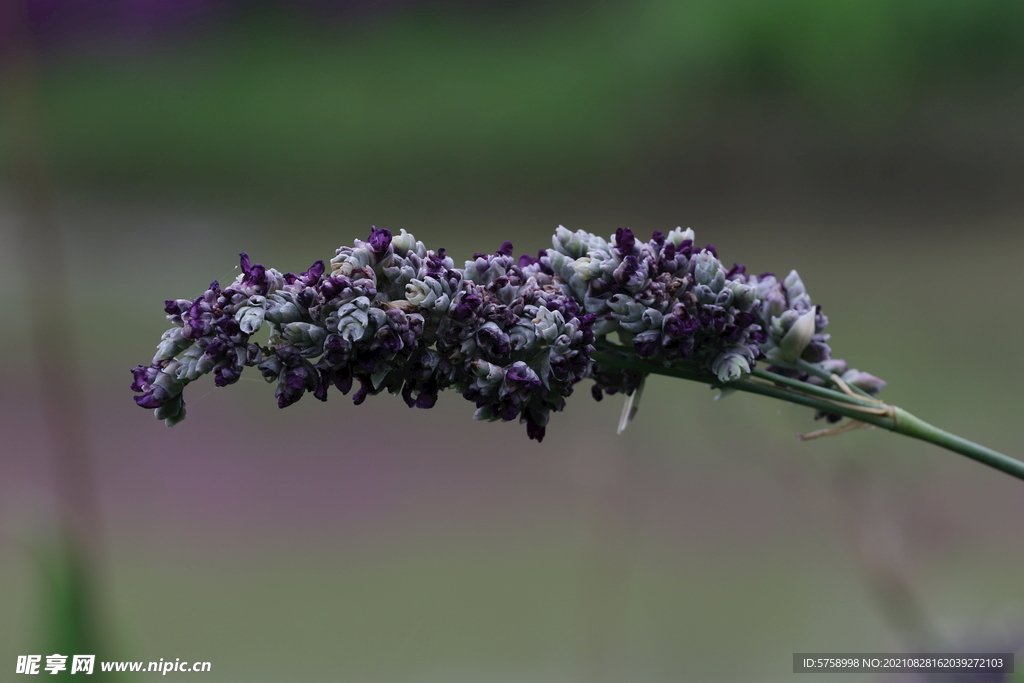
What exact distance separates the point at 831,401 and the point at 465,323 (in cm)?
27

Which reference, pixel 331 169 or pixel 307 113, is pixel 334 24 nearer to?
pixel 307 113

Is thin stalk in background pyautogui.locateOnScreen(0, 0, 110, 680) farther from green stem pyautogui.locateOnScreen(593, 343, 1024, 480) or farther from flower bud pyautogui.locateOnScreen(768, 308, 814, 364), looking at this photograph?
flower bud pyautogui.locateOnScreen(768, 308, 814, 364)

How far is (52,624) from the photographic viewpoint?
399mm

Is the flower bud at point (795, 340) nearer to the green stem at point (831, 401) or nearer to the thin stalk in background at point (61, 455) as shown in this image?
the green stem at point (831, 401)

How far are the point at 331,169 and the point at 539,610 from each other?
1729mm

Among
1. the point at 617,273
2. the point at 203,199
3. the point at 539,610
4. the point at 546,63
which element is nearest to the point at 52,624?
the point at 617,273

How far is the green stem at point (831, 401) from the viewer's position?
48 cm

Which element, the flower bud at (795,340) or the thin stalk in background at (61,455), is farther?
the flower bud at (795,340)

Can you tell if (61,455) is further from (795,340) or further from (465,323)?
(795,340)

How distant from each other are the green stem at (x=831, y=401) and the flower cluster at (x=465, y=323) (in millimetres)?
12

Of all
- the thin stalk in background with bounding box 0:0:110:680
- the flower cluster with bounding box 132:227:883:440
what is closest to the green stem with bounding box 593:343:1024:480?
the flower cluster with bounding box 132:227:883:440

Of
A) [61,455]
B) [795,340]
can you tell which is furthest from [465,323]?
[61,455]

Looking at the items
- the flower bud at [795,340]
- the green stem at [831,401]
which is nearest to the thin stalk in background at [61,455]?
the green stem at [831,401]

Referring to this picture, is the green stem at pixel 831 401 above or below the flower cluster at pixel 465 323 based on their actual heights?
below
